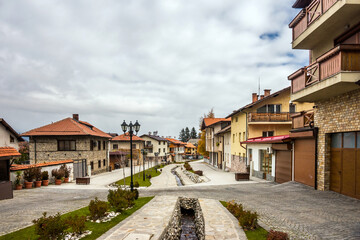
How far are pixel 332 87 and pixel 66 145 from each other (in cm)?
2935

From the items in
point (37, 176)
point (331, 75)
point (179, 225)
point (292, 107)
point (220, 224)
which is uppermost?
point (331, 75)

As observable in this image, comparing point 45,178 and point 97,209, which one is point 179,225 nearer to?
point 97,209

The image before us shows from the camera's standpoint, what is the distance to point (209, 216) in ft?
32.4

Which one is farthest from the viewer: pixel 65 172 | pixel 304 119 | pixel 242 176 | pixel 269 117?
pixel 269 117

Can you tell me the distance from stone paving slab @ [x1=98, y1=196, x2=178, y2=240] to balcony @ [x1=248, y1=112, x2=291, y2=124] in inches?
705

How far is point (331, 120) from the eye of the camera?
1225cm

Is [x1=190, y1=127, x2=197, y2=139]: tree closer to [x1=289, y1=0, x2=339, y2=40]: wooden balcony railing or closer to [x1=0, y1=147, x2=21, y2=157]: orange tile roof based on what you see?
[x1=0, y1=147, x2=21, y2=157]: orange tile roof

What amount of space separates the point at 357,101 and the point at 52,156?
31.2m

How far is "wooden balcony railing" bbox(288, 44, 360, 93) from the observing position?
965 cm

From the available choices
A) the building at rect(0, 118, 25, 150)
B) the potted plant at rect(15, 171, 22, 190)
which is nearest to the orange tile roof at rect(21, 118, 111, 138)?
the building at rect(0, 118, 25, 150)

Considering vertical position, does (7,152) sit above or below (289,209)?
above

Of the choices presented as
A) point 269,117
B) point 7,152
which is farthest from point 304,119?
point 7,152

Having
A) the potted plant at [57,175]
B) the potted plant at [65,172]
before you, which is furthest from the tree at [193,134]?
the potted plant at [57,175]

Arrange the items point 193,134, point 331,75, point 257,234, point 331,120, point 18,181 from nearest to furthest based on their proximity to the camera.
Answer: point 257,234 → point 331,75 → point 331,120 → point 18,181 → point 193,134
